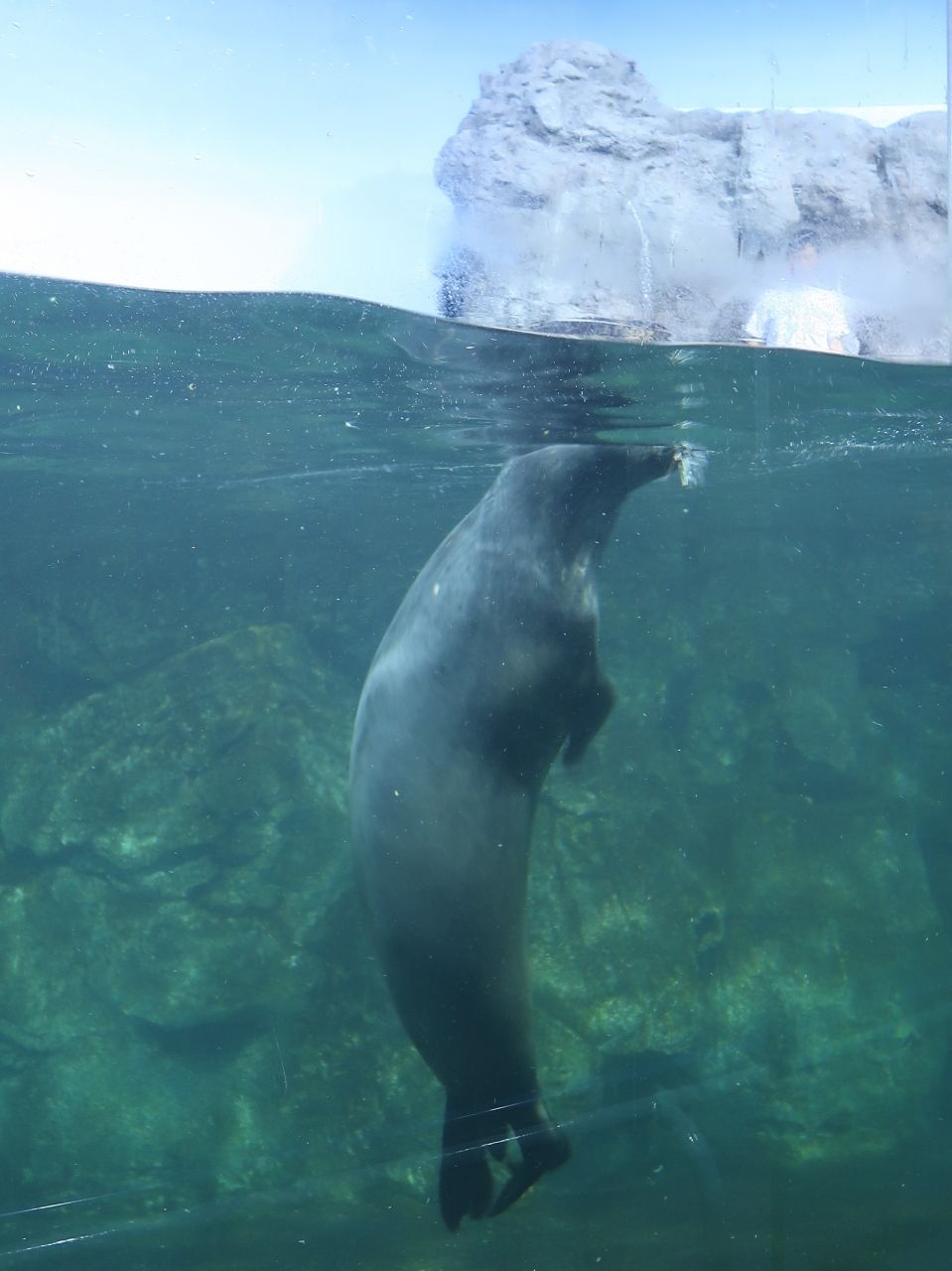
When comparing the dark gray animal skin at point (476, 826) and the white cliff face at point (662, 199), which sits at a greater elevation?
the white cliff face at point (662, 199)

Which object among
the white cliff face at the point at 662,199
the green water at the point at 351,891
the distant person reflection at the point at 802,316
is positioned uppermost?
the white cliff face at the point at 662,199

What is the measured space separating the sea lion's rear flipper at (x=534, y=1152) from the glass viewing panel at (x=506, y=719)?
29mm

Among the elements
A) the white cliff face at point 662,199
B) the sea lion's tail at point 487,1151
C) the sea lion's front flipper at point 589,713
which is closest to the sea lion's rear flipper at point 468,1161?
the sea lion's tail at point 487,1151

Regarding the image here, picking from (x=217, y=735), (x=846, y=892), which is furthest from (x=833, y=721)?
(x=217, y=735)

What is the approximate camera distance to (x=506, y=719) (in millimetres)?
4445

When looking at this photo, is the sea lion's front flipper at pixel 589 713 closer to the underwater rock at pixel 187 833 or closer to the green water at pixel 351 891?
the green water at pixel 351 891

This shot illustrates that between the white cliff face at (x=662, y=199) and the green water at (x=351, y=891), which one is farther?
the green water at (x=351, y=891)

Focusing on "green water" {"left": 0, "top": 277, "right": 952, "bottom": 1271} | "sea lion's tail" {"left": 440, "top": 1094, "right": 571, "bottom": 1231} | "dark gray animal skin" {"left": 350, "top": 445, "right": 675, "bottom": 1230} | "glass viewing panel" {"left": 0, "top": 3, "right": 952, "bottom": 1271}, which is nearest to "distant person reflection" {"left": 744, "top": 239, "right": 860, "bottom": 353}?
"glass viewing panel" {"left": 0, "top": 3, "right": 952, "bottom": 1271}

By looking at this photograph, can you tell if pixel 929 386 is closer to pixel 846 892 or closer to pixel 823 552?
pixel 846 892

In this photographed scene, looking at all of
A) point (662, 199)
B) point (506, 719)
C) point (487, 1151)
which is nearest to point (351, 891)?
point (487, 1151)

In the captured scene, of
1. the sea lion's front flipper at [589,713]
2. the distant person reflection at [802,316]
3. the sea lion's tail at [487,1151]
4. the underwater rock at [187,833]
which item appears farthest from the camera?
the underwater rock at [187,833]

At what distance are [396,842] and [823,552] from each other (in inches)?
952

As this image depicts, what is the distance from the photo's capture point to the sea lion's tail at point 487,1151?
4.27 m

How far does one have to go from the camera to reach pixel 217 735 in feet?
35.6
